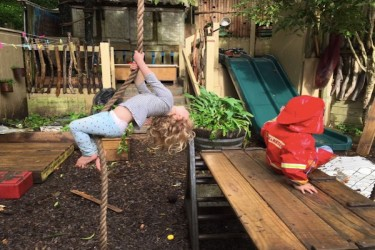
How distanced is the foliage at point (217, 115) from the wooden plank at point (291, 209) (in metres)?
2.16

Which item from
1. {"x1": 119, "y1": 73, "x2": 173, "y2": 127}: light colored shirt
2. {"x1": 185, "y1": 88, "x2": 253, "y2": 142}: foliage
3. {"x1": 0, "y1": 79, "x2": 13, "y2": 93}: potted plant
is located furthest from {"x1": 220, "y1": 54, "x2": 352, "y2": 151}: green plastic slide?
{"x1": 0, "y1": 79, "x2": 13, "y2": 93}: potted plant

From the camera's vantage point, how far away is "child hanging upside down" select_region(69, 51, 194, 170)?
1.90 meters

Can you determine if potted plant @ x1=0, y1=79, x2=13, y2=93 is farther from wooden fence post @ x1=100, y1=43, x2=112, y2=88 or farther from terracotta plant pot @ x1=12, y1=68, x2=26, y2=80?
wooden fence post @ x1=100, y1=43, x2=112, y2=88

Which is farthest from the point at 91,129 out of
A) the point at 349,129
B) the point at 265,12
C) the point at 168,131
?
the point at 265,12

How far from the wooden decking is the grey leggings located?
8.61ft

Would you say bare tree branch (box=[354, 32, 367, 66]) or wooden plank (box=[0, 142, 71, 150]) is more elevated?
bare tree branch (box=[354, 32, 367, 66])

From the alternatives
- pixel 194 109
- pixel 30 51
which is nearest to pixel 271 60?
pixel 194 109

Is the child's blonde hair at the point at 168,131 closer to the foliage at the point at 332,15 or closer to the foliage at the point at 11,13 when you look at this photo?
the foliage at the point at 332,15

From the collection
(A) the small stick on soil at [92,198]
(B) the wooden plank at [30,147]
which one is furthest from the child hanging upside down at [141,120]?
(B) the wooden plank at [30,147]

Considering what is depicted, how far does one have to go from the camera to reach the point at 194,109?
5855 millimetres

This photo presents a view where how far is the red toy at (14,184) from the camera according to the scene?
3699 millimetres

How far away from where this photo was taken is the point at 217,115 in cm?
542

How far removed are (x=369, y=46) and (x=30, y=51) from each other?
7538 millimetres

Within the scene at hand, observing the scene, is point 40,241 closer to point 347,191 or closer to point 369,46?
point 347,191
